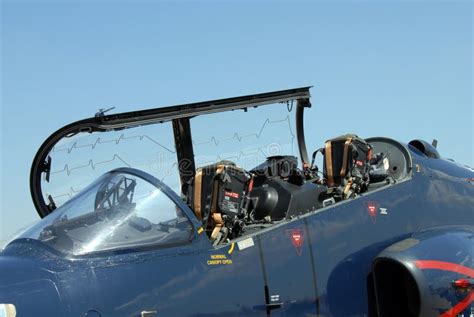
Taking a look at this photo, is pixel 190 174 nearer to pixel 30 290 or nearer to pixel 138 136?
pixel 138 136

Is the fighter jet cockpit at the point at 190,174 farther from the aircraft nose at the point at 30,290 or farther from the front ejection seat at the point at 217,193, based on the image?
the aircraft nose at the point at 30,290

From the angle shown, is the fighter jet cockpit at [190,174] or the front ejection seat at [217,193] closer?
the fighter jet cockpit at [190,174]

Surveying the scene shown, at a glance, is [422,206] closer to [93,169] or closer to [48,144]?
[93,169]

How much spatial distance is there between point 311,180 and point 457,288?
2.30 metres

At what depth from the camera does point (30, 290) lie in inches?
212

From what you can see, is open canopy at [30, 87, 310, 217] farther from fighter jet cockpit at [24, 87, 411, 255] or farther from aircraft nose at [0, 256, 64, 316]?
aircraft nose at [0, 256, 64, 316]

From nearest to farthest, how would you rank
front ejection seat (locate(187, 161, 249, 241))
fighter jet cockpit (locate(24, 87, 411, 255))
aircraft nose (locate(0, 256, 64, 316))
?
aircraft nose (locate(0, 256, 64, 316))
fighter jet cockpit (locate(24, 87, 411, 255))
front ejection seat (locate(187, 161, 249, 241))

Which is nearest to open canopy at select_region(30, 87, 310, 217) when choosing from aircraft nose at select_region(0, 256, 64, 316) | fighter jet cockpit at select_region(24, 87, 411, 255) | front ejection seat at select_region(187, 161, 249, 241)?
fighter jet cockpit at select_region(24, 87, 411, 255)

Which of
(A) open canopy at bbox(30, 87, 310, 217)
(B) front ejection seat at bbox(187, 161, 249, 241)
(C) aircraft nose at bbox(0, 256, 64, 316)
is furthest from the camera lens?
(A) open canopy at bbox(30, 87, 310, 217)

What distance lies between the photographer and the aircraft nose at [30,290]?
17.3ft

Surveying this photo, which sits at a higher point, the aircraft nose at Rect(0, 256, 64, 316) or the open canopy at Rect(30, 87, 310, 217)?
the open canopy at Rect(30, 87, 310, 217)

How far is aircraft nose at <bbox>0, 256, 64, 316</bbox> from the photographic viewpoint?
5.28m

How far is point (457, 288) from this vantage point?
7.66 metres

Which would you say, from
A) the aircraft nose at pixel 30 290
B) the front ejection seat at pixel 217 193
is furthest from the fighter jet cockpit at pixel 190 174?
the aircraft nose at pixel 30 290
